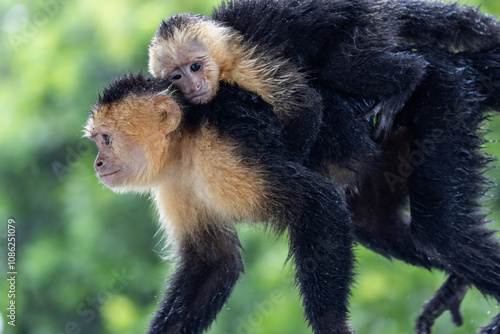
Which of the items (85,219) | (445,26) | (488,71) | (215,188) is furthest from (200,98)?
(85,219)

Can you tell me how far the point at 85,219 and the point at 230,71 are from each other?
3.93 meters

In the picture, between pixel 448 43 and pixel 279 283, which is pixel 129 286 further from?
pixel 448 43

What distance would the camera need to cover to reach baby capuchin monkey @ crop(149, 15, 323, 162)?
10.4 ft

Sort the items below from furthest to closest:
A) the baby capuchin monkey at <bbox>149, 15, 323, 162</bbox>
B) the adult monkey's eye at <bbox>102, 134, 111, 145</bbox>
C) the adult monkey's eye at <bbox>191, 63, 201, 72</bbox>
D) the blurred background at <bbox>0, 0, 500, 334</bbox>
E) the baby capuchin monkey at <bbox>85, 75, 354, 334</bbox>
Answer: the blurred background at <bbox>0, 0, 500, 334</bbox>, the adult monkey's eye at <bbox>191, 63, 201, 72</bbox>, the adult monkey's eye at <bbox>102, 134, 111, 145</bbox>, the baby capuchin monkey at <bbox>149, 15, 323, 162</bbox>, the baby capuchin monkey at <bbox>85, 75, 354, 334</bbox>

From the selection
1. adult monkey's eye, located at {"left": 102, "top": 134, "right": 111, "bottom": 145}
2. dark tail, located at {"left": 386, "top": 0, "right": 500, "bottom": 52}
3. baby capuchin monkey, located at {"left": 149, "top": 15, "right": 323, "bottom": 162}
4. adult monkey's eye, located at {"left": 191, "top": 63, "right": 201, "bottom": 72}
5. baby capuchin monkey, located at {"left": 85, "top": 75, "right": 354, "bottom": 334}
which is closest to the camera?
baby capuchin monkey, located at {"left": 85, "top": 75, "right": 354, "bottom": 334}

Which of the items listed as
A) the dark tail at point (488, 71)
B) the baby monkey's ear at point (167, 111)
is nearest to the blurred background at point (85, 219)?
the dark tail at point (488, 71)

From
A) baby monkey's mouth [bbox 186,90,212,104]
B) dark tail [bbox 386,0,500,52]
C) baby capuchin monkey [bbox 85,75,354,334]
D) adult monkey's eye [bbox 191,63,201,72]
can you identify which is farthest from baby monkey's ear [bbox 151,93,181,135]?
dark tail [bbox 386,0,500,52]

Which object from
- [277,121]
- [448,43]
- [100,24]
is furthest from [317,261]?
[100,24]

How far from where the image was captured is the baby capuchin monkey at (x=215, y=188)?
301 cm

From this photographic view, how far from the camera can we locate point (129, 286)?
7.32m

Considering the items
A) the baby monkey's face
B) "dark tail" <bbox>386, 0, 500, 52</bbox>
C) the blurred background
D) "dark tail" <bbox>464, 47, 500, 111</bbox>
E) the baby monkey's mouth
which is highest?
the baby monkey's face

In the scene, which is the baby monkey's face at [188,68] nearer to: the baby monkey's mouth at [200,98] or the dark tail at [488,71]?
the baby monkey's mouth at [200,98]

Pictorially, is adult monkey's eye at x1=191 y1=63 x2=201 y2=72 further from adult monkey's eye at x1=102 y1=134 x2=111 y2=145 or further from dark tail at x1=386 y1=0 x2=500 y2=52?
dark tail at x1=386 y1=0 x2=500 y2=52

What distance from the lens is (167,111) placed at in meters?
3.23
